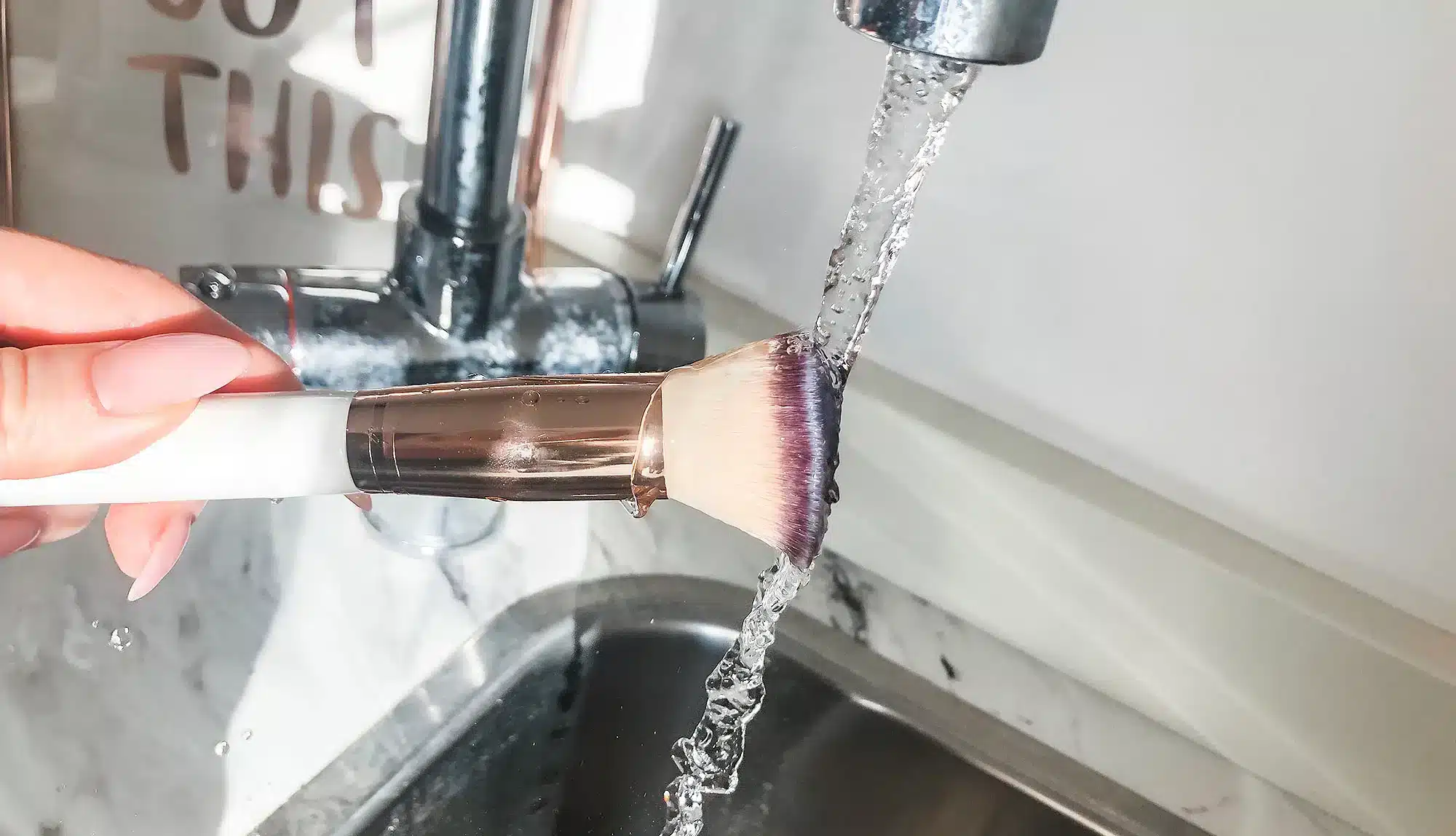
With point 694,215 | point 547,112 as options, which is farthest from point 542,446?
point 547,112

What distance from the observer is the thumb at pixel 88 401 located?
0.26 meters

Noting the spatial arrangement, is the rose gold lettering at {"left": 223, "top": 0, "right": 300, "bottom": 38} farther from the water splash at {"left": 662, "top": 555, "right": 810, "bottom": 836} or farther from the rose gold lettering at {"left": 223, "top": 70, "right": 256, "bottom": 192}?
the water splash at {"left": 662, "top": 555, "right": 810, "bottom": 836}

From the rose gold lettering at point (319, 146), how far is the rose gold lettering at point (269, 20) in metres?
0.04

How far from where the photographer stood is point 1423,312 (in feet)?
1.26

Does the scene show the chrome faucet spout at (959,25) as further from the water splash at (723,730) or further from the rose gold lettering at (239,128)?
the rose gold lettering at (239,128)

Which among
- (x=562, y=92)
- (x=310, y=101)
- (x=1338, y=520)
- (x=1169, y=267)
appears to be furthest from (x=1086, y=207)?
(x=310, y=101)

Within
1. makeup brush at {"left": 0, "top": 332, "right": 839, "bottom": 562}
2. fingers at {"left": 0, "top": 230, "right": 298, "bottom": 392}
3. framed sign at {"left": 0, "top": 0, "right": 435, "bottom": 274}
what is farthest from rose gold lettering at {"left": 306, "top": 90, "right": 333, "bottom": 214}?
makeup brush at {"left": 0, "top": 332, "right": 839, "bottom": 562}

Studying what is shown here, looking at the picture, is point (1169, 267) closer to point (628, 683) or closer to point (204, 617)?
point (628, 683)

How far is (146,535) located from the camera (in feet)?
1.33

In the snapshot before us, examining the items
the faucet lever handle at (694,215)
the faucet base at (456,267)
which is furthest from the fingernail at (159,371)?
the faucet lever handle at (694,215)

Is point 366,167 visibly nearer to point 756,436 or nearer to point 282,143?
point 282,143

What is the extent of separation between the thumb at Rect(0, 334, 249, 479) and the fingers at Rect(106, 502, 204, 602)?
14 centimetres

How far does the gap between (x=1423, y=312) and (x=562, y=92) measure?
0.44 meters

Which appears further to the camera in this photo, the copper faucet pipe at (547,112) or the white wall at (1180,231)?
the copper faucet pipe at (547,112)
